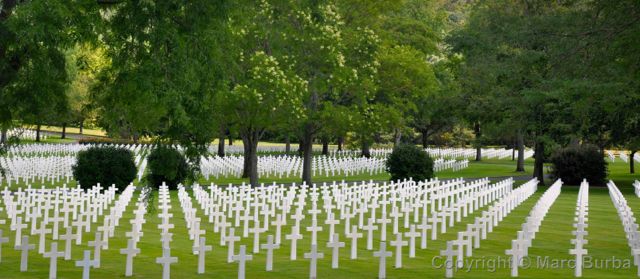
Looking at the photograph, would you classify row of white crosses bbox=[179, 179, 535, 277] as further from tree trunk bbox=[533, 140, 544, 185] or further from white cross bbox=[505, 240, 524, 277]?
tree trunk bbox=[533, 140, 544, 185]

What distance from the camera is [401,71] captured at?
36000 mm

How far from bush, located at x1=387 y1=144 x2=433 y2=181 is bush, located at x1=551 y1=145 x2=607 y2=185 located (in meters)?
9.62

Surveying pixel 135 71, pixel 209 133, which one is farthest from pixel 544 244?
pixel 135 71

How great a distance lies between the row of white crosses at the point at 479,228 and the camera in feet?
39.9

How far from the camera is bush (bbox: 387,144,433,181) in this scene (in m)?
38.0

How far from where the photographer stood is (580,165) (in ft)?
146

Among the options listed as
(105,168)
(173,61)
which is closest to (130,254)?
(173,61)

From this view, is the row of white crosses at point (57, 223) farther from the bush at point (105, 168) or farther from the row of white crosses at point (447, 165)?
the row of white crosses at point (447, 165)

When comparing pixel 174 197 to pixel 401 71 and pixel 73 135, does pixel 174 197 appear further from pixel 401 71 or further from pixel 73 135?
pixel 73 135

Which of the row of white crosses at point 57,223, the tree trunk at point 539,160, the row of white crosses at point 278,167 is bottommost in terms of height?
the row of white crosses at point 57,223

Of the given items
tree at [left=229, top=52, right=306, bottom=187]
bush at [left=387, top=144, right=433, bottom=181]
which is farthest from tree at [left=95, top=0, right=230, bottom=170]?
bush at [left=387, top=144, right=433, bottom=181]

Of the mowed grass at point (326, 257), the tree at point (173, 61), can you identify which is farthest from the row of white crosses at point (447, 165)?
the tree at point (173, 61)

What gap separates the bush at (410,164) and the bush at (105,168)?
497 inches

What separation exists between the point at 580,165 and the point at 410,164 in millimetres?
11082
